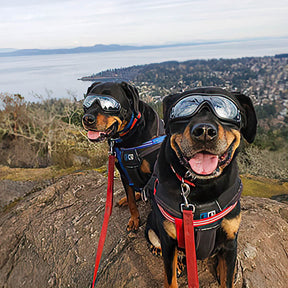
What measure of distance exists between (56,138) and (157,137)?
66.4ft

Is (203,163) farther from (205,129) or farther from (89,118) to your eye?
(89,118)

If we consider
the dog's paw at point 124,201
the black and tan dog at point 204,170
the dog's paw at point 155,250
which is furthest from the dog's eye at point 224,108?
the dog's paw at point 124,201

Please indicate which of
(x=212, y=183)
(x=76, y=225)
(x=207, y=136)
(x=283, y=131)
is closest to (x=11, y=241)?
(x=76, y=225)

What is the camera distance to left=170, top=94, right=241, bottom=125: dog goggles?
1.76 meters

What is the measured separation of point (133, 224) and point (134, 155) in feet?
3.11

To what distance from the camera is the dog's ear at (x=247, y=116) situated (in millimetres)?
1986

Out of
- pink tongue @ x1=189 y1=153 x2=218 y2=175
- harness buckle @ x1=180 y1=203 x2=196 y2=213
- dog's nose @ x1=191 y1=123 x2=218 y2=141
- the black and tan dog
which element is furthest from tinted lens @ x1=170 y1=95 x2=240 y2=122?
harness buckle @ x1=180 y1=203 x2=196 y2=213

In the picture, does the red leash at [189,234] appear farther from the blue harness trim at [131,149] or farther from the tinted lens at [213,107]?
the blue harness trim at [131,149]

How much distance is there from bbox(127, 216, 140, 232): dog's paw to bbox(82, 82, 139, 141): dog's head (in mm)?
1181

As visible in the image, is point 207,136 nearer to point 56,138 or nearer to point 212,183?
point 212,183

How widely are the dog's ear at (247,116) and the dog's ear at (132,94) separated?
1475mm

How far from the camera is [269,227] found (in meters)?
3.32

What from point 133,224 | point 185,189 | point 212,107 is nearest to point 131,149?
point 133,224

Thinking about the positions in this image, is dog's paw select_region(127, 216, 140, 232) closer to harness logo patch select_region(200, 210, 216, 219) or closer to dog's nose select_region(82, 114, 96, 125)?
dog's nose select_region(82, 114, 96, 125)
